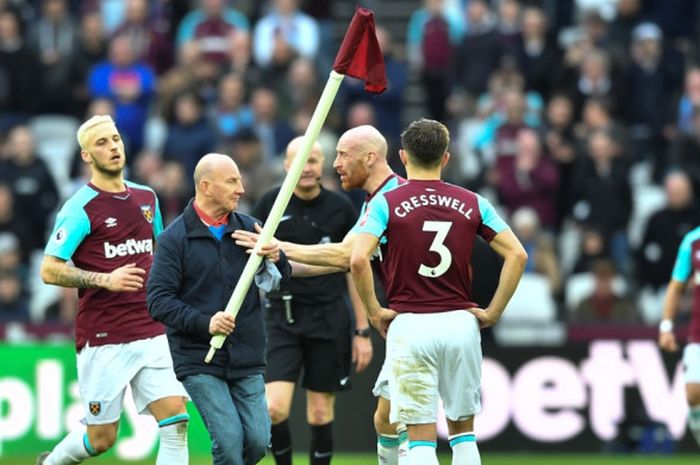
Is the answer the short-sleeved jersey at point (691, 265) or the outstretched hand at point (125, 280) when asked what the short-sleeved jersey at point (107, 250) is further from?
the short-sleeved jersey at point (691, 265)

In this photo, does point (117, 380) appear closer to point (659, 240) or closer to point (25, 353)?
point (25, 353)

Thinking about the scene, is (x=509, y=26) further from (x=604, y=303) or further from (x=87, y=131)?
(x=87, y=131)

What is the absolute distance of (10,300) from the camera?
1967 centimetres

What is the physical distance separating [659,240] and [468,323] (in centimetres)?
1019

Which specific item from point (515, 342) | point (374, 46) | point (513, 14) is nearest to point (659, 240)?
point (515, 342)

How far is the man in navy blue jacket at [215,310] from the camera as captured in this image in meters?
11.0

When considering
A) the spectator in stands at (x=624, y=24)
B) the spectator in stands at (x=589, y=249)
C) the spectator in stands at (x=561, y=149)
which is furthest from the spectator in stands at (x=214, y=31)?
the spectator in stands at (x=589, y=249)

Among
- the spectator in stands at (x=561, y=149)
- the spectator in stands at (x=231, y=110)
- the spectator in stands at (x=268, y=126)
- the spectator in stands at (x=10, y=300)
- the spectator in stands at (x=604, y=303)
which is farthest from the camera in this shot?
the spectator in stands at (x=231, y=110)

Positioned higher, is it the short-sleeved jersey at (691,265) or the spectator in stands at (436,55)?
the spectator in stands at (436,55)

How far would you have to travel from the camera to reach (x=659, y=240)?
67.2 ft

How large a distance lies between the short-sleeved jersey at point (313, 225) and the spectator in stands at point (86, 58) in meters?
10.2

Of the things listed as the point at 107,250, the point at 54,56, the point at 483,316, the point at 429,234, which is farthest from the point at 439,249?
the point at 54,56

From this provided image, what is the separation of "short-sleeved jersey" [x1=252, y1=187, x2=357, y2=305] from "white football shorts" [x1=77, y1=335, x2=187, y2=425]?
1798 millimetres

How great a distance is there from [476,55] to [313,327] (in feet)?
32.4
